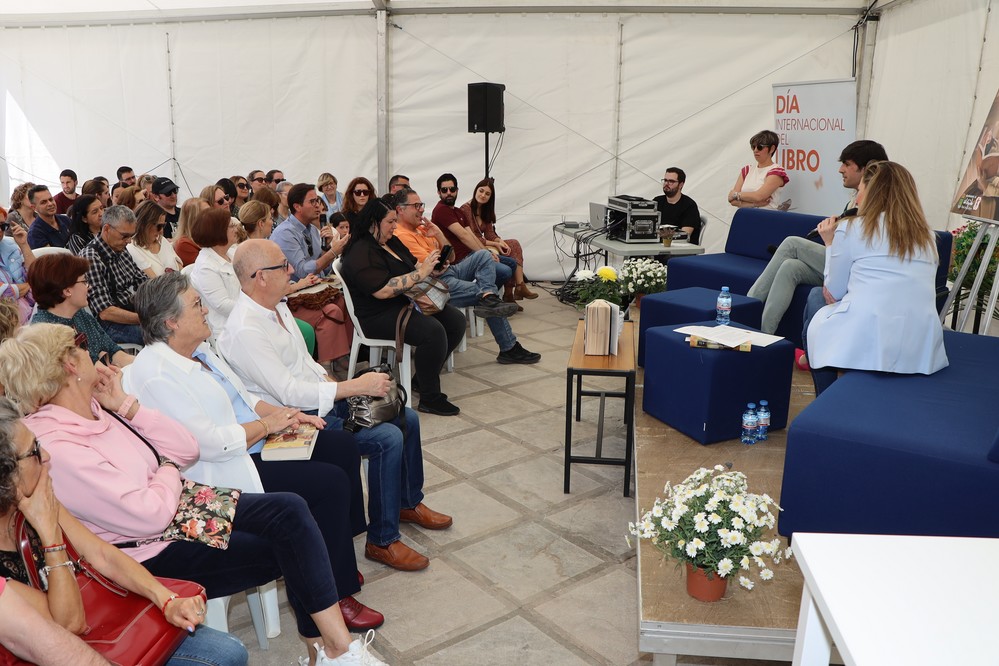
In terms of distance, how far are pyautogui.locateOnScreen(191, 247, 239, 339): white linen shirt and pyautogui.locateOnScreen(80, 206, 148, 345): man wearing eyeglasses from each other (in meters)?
0.27

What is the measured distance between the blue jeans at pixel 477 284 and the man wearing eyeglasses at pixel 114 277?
2.08m

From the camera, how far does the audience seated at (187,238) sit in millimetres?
4668

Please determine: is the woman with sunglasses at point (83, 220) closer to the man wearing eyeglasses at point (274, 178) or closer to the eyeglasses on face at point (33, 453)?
the man wearing eyeglasses at point (274, 178)

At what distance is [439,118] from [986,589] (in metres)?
7.47

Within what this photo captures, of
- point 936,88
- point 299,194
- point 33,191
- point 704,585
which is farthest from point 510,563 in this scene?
point 936,88

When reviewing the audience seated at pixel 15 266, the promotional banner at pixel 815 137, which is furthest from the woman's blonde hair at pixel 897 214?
the audience seated at pixel 15 266

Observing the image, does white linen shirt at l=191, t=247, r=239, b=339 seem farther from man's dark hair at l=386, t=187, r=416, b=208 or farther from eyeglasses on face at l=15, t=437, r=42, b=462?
eyeglasses on face at l=15, t=437, r=42, b=462

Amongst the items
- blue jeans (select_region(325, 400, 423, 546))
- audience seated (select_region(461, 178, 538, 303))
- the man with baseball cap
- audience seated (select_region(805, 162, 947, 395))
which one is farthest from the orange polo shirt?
audience seated (select_region(805, 162, 947, 395))

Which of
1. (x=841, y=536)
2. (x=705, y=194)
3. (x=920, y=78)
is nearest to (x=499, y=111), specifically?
(x=705, y=194)

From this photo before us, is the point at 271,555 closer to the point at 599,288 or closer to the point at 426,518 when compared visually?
the point at 426,518

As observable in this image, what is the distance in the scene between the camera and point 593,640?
255 cm

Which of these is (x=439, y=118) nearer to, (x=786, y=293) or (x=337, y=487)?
(x=786, y=293)

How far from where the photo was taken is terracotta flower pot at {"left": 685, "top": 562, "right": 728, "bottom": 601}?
2340 mm

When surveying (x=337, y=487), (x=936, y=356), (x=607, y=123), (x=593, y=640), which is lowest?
(x=593, y=640)
